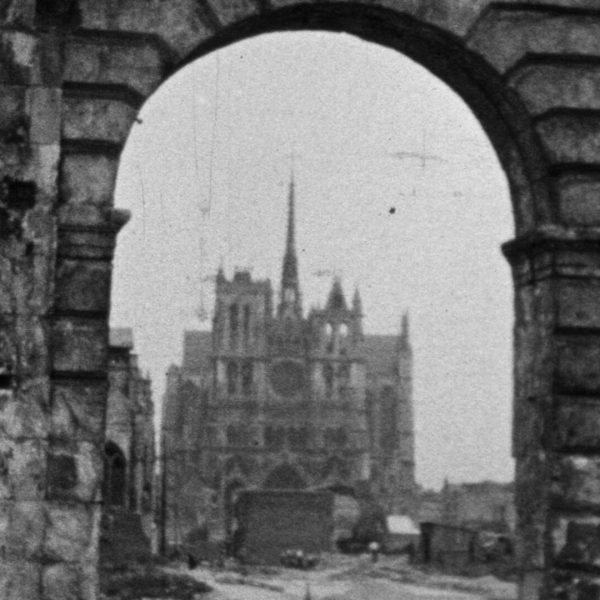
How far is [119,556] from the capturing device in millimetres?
23750

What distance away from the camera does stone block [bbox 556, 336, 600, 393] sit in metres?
5.89

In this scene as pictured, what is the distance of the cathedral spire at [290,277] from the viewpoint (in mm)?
80500

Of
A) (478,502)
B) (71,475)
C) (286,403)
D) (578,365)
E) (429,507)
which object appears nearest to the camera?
(71,475)

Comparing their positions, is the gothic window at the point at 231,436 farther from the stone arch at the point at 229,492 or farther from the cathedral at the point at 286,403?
the stone arch at the point at 229,492

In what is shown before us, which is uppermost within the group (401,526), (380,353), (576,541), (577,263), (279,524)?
(380,353)

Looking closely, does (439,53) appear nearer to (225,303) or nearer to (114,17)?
(114,17)

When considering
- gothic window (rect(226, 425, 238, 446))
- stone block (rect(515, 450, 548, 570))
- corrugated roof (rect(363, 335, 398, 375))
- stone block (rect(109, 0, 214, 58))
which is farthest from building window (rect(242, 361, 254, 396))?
stone block (rect(109, 0, 214, 58))

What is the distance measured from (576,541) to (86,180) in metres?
2.91

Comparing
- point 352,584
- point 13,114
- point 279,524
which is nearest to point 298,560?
point 279,524

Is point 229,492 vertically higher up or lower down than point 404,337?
lower down

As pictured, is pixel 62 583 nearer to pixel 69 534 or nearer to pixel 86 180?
pixel 69 534

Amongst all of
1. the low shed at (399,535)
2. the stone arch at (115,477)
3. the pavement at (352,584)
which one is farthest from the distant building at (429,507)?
the stone arch at (115,477)

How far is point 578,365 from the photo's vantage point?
591 centimetres

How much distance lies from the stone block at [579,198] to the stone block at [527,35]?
25.5 inches
